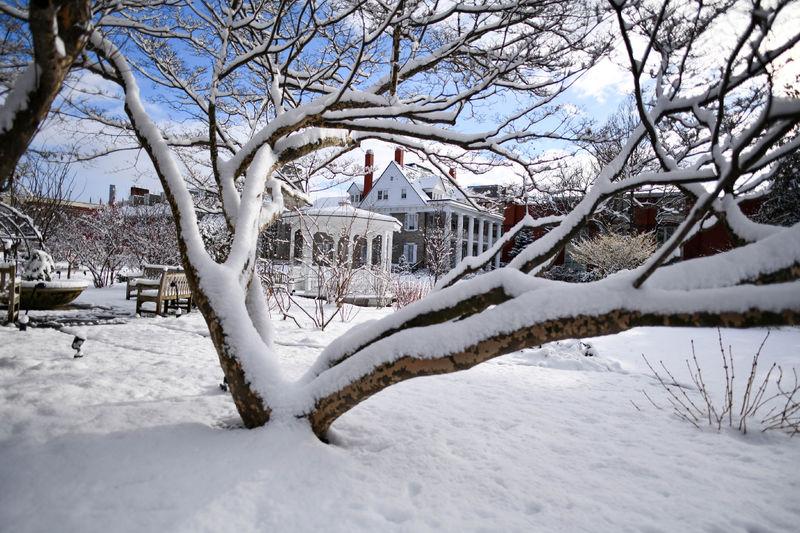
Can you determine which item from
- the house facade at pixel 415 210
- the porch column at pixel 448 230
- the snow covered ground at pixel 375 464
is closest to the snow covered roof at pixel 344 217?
the snow covered ground at pixel 375 464

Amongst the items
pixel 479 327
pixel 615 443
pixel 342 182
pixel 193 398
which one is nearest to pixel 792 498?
pixel 615 443

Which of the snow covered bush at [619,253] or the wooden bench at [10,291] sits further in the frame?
the snow covered bush at [619,253]

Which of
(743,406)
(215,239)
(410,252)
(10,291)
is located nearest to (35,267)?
(10,291)

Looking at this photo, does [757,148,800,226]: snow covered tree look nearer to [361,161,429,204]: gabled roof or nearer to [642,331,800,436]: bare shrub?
[642,331,800,436]: bare shrub

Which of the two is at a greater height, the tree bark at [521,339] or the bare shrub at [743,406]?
the tree bark at [521,339]

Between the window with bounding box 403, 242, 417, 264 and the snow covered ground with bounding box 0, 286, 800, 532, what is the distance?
30.1 m

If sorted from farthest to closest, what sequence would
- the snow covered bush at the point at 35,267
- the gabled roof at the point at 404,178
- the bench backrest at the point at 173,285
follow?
the gabled roof at the point at 404,178, the bench backrest at the point at 173,285, the snow covered bush at the point at 35,267

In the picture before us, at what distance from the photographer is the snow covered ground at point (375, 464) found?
1.82m

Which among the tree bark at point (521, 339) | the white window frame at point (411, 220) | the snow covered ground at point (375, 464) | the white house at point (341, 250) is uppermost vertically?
the white window frame at point (411, 220)

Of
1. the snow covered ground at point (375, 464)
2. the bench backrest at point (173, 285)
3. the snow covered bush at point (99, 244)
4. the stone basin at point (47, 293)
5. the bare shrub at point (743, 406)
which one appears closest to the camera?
the snow covered ground at point (375, 464)

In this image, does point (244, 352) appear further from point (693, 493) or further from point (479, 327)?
point (693, 493)

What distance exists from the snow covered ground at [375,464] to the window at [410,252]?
30.1 m

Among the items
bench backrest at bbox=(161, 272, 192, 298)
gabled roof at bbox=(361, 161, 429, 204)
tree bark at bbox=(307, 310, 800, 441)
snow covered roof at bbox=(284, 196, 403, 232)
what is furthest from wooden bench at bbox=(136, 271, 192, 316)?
gabled roof at bbox=(361, 161, 429, 204)

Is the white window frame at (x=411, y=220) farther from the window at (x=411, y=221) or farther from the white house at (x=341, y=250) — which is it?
the white house at (x=341, y=250)
